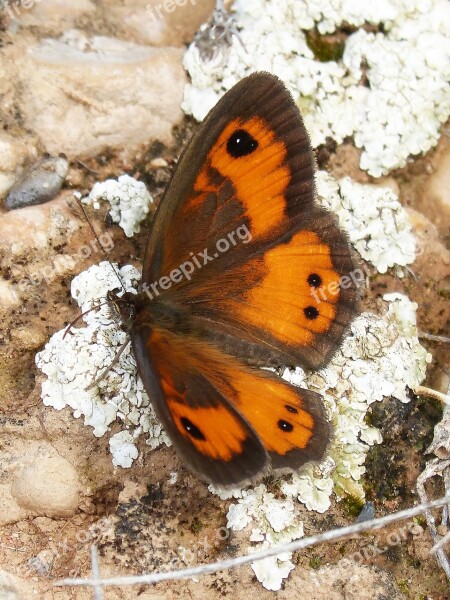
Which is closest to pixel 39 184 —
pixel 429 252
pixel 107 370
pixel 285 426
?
pixel 107 370

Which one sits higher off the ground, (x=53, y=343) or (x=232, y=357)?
(x=53, y=343)

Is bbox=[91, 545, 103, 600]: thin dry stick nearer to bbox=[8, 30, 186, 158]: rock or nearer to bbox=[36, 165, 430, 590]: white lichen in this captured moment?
bbox=[36, 165, 430, 590]: white lichen

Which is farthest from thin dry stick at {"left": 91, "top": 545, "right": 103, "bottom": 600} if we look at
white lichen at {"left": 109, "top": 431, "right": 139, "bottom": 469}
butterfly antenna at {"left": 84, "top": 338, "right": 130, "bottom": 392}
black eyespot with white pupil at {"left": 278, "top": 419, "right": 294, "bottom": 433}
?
black eyespot with white pupil at {"left": 278, "top": 419, "right": 294, "bottom": 433}

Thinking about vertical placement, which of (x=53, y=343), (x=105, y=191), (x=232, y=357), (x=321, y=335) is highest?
(x=105, y=191)

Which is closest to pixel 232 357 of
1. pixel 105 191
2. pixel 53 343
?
pixel 53 343

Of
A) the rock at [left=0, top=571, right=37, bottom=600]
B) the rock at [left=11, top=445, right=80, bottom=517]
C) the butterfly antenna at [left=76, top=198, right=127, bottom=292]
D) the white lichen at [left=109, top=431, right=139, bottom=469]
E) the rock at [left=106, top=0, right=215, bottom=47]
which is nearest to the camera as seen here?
the rock at [left=0, top=571, right=37, bottom=600]

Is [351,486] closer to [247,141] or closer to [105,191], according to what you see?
[247,141]

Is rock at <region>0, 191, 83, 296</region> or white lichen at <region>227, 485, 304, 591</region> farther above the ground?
rock at <region>0, 191, 83, 296</region>
